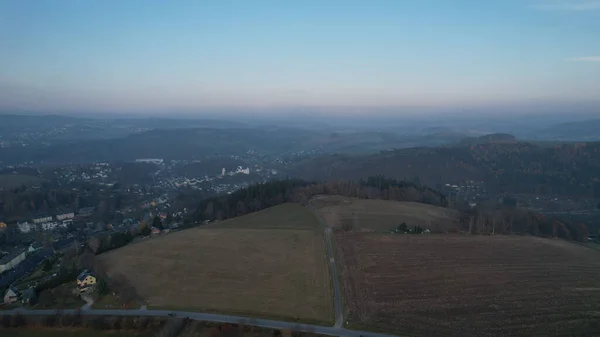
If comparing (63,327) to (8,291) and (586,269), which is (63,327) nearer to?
(8,291)

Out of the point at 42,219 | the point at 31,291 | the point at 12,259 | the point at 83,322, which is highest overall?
the point at 31,291

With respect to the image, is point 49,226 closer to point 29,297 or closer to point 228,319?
point 29,297

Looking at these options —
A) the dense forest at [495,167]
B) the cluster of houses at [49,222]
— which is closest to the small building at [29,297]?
the cluster of houses at [49,222]

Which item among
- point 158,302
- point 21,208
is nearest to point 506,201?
point 158,302

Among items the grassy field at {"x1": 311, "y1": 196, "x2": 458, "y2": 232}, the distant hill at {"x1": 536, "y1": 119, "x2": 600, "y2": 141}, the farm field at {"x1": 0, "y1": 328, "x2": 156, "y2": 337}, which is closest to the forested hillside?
the grassy field at {"x1": 311, "y1": 196, "x2": 458, "y2": 232}

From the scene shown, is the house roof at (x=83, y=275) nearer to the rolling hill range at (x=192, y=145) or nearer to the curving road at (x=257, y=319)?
the curving road at (x=257, y=319)

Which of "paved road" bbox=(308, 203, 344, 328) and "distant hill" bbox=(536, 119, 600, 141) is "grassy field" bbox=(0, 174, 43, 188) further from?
"distant hill" bbox=(536, 119, 600, 141)

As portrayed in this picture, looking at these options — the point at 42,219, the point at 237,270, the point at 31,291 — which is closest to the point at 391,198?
the point at 237,270
